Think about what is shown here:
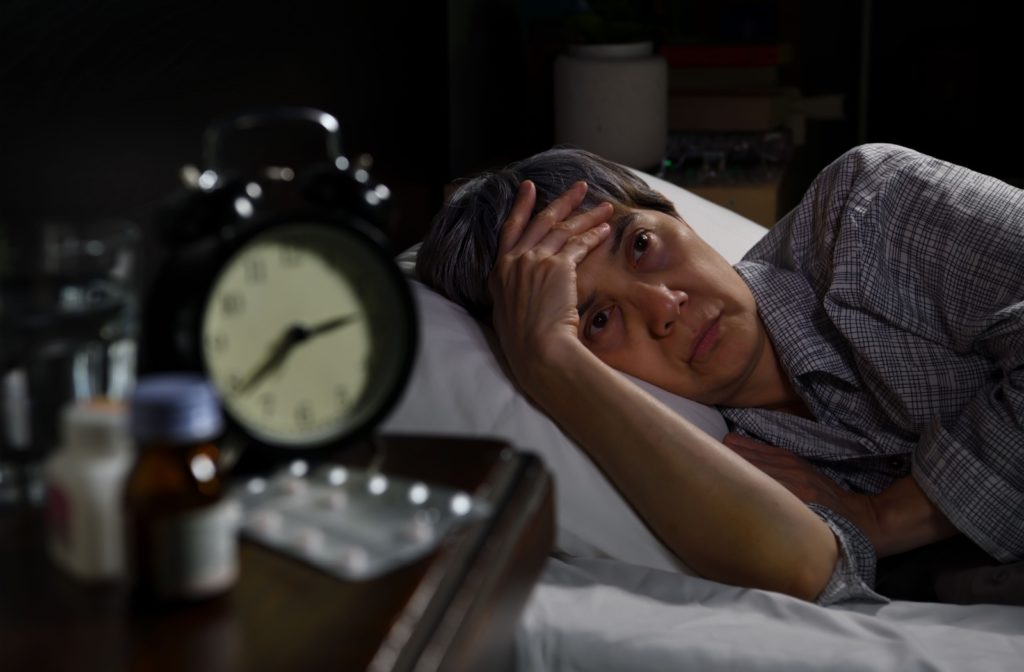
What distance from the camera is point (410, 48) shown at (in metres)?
2.26

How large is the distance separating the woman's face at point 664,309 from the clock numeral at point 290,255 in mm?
775

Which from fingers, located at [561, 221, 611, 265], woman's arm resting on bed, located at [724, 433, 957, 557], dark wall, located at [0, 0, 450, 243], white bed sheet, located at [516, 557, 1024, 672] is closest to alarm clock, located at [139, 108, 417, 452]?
dark wall, located at [0, 0, 450, 243]

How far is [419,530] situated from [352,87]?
127cm

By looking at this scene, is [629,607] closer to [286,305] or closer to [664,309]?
[664,309]

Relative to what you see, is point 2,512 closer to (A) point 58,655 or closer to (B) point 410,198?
(A) point 58,655

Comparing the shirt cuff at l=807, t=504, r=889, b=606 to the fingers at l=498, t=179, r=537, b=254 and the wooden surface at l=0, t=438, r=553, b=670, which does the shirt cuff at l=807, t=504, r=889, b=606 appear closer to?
the fingers at l=498, t=179, r=537, b=254

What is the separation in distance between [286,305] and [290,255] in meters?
0.03

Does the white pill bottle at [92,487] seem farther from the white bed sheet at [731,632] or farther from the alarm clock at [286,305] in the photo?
the white bed sheet at [731,632]

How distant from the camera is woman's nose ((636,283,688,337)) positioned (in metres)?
1.56

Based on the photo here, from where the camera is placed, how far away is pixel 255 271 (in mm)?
807

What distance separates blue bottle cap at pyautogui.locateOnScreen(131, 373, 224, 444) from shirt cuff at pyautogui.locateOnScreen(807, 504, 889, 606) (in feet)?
2.98

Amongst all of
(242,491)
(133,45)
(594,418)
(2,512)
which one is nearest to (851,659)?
(594,418)

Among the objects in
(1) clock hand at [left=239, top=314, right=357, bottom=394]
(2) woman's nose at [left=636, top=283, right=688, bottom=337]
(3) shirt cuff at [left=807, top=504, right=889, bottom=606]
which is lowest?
(3) shirt cuff at [left=807, top=504, right=889, bottom=606]

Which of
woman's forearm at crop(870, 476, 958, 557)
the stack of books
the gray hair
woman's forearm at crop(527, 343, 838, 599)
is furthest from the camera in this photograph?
the stack of books
